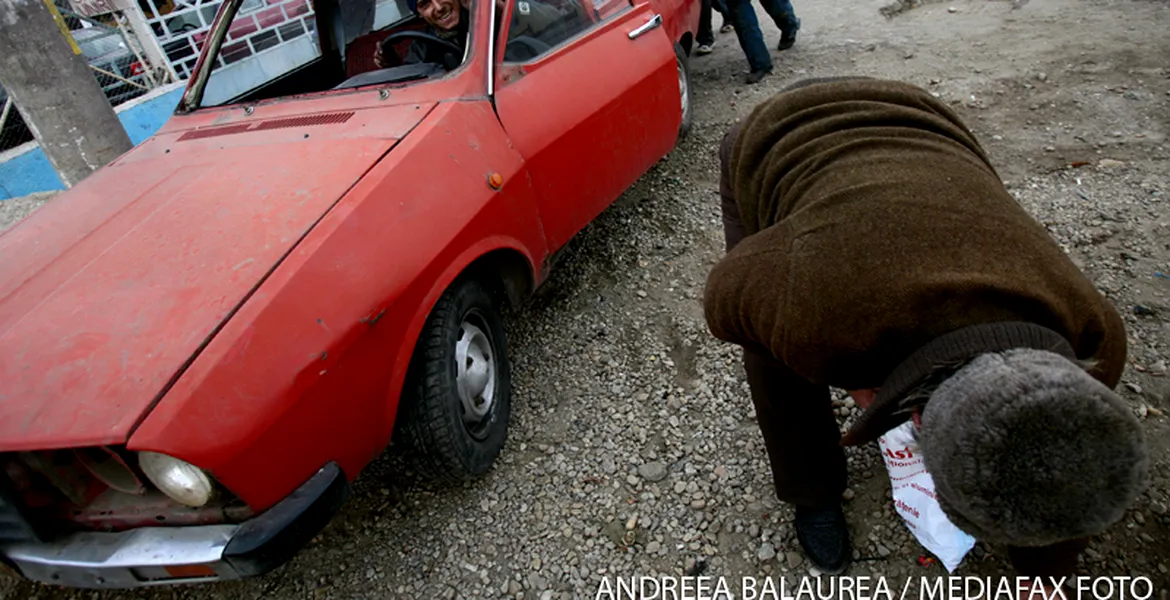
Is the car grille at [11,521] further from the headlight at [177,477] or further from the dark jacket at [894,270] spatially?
the dark jacket at [894,270]

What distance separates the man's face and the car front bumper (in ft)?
6.43

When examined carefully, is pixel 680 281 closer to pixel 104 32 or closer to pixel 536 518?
pixel 536 518

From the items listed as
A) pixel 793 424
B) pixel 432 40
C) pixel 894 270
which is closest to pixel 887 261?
pixel 894 270

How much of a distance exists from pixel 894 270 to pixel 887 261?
0.8 inches

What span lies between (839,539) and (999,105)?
340 cm

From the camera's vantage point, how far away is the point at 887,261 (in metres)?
1.06

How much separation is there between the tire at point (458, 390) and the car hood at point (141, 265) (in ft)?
1.66

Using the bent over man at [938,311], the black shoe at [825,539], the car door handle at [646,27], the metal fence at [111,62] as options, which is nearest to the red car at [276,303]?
the car door handle at [646,27]

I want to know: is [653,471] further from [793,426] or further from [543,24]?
[543,24]

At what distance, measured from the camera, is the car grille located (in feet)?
5.09

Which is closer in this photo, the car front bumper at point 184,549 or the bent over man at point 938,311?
the bent over man at point 938,311

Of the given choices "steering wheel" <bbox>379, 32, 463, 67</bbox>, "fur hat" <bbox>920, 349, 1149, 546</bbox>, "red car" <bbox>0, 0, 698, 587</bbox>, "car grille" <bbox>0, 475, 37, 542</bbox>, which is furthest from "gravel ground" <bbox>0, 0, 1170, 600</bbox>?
"steering wheel" <bbox>379, 32, 463, 67</bbox>

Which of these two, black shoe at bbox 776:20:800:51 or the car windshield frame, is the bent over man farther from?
black shoe at bbox 776:20:800:51

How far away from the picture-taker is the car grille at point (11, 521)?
1553mm
